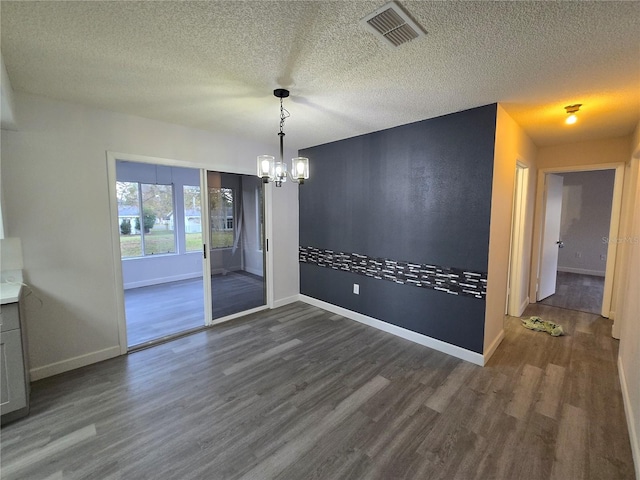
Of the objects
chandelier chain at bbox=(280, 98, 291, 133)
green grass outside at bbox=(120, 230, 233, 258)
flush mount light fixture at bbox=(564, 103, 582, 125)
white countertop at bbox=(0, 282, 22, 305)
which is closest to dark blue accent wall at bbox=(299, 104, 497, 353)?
flush mount light fixture at bbox=(564, 103, 582, 125)

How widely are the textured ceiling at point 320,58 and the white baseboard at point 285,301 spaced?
9.21 ft

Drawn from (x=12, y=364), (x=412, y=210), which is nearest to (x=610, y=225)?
(x=412, y=210)

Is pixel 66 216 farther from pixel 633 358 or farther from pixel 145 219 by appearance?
pixel 633 358

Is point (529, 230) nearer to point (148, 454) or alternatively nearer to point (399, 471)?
point (399, 471)

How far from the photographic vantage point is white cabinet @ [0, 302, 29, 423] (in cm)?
197

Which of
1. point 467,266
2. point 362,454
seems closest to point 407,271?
point 467,266

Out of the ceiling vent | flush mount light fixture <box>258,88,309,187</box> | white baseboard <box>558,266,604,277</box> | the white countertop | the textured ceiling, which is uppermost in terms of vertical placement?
the textured ceiling

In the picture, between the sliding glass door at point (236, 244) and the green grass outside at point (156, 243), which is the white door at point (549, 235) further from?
the green grass outside at point (156, 243)

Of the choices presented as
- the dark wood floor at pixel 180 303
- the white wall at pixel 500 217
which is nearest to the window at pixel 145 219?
the dark wood floor at pixel 180 303

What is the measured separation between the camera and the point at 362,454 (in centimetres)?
180

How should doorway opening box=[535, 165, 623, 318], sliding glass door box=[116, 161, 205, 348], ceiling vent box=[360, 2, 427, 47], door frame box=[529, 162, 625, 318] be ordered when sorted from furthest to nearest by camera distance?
sliding glass door box=[116, 161, 205, 348] < doorway opening box=[535, 165, 623, 318] < door frame box=[529, 162, 625, 318] < ceiling vent box=[360, 2, 427, 47]

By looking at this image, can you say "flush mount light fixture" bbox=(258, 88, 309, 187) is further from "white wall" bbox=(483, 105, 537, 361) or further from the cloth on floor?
the cloth on floor

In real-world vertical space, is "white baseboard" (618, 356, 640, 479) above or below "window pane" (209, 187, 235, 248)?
below

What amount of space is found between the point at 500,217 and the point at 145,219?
6343mm
